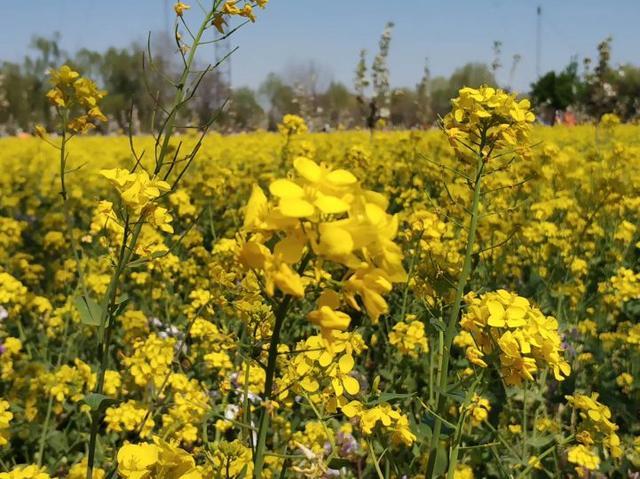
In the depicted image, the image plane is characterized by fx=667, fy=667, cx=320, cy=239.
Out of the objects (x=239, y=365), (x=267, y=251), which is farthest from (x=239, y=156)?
(x=267, y=251)

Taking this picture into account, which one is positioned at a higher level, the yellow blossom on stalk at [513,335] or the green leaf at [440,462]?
the yellow blossom on stalk at [513,335]

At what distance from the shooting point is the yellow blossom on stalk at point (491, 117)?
5.78 feet

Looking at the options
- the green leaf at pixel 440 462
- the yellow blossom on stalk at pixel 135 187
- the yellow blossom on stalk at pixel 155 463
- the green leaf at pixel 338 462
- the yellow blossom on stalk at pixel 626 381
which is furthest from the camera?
the yellow blossom on stalk at pixel 626 381

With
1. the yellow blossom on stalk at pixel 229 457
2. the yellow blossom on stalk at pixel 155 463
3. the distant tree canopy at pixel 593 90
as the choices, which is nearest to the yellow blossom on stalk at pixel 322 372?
the yellow blossom on stalk at pixel 229 457

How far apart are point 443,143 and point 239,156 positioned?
8.19ft

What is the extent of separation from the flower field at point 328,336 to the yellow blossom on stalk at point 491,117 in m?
0.02

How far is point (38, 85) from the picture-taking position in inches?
1236

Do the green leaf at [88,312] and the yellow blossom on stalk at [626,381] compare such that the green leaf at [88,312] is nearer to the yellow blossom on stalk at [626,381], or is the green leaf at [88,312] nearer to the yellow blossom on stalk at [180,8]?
the yellow blossom on stalk at [180,8]

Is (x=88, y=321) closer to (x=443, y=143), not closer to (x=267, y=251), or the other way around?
(x=267, y=251)

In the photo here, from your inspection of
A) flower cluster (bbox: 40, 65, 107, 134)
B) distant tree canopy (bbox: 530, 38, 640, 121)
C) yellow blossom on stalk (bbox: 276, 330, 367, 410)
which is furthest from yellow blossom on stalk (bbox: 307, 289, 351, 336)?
distant tree canopy (bbox: 530, 38, 640, 121)

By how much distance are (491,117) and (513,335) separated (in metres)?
0.64

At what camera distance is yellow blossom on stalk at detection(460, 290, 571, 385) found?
4.78 feet

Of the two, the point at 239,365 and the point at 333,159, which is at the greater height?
the point at 333,159

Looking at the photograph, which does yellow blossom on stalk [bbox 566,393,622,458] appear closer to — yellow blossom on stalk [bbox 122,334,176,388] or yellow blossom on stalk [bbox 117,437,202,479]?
yellow blossom on stalk [bbox 117,437,202,479]
